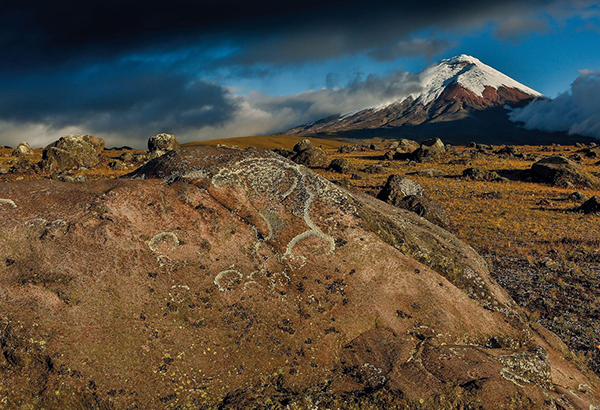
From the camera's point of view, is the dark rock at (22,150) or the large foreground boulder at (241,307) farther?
the dark rock at (22,150)

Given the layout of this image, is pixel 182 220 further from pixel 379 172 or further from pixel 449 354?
pixel 379 172

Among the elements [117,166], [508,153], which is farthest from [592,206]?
[117,166]

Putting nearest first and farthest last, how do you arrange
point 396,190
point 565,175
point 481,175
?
1. point 396,190
2. point 565,175
3. point 481,175

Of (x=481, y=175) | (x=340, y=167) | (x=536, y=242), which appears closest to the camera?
(x=536, y=242)

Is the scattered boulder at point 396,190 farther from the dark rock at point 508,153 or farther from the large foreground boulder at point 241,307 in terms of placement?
the dark rock at point 508,153

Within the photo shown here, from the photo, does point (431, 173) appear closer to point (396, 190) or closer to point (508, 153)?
point (396, 190)

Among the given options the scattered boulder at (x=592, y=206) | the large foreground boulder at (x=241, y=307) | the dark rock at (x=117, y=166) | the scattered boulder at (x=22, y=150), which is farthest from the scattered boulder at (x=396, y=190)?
the scattered boulder at (x=22, y=150)

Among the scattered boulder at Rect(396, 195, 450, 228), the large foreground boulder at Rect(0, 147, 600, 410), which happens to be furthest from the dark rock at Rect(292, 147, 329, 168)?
the large foreground boulder at Rect(0, 147, 600, 410)

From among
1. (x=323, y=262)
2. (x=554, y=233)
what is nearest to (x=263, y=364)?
(x=323, y=262)
